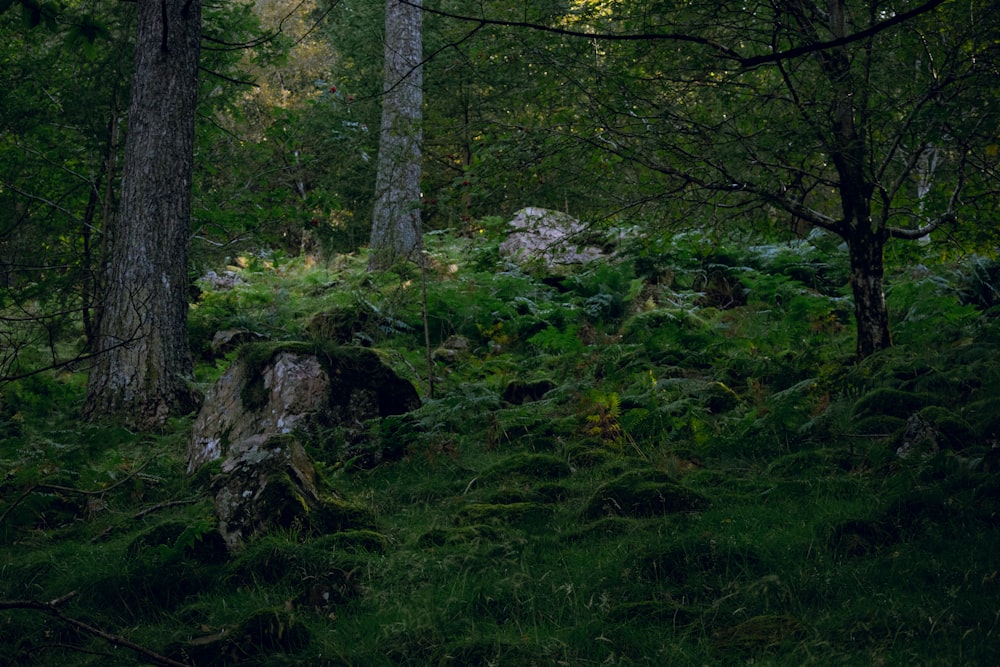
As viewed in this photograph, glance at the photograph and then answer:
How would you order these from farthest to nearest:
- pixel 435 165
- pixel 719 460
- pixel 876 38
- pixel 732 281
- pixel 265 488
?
pixel 435 165 → pixel 732 281 → pixel 876 38 → pixel 719 460 → pixel 265 488

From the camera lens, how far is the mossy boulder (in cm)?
509

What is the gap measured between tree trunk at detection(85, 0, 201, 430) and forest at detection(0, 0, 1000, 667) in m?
0.03

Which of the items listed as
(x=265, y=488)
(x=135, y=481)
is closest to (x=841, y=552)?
(x=265, y=488)

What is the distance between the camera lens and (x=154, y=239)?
8.16 m

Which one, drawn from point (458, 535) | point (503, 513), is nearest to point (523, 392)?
point (503, 513)

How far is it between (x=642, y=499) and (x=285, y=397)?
128 inches

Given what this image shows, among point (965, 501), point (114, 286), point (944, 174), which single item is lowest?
point (965, 501)

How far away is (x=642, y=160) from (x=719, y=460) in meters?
2.63

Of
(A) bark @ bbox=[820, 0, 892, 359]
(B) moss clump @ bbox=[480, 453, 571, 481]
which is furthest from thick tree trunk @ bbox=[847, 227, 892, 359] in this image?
(B) moss clump @ bbox=[480, 453, 571, 481]

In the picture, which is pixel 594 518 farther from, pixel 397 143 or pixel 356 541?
pixel 397 143

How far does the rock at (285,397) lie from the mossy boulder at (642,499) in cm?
261

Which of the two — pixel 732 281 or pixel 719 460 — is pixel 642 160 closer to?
pixel 719 460

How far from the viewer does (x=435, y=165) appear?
631 inches

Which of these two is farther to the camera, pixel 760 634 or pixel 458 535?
pixel 458 535
